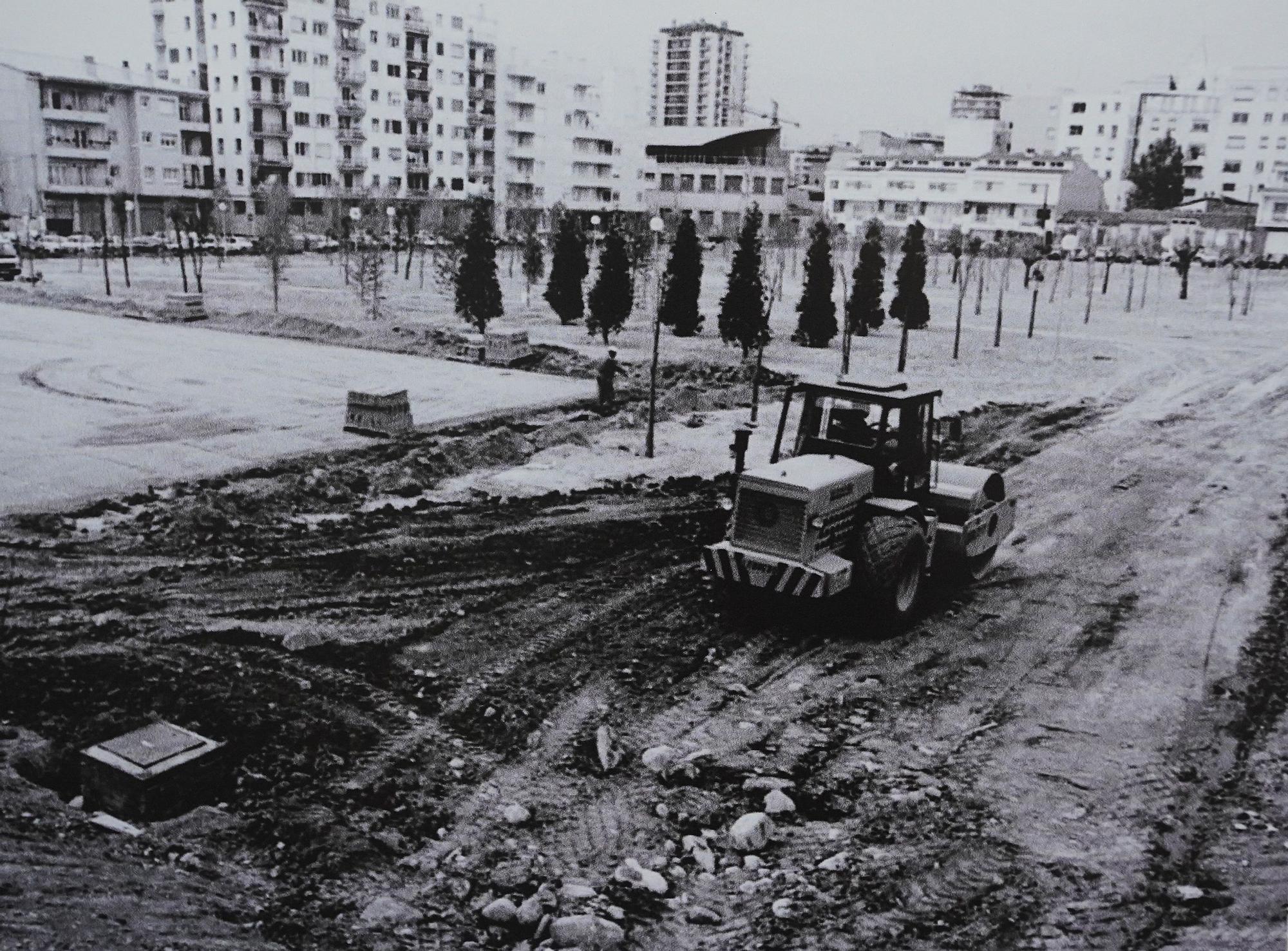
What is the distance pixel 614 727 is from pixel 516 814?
145 centimetres

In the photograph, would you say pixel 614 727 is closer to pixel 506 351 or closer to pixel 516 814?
pixel 516 814

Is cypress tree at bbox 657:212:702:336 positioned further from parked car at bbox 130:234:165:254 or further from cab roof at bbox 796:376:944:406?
parked car at bbox 130:234:165:254

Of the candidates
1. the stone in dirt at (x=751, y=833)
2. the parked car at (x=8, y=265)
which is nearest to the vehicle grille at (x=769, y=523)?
the stone in dirt at (x=751, y=833)

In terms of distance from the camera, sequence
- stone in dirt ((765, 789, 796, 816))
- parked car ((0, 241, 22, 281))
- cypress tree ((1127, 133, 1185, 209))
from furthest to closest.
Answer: cypress tree ((1127, 133, 1185, 209)) → parked car ((0, 241, 22, 281)) → stone in dirt ((765, 789, 796, 816))

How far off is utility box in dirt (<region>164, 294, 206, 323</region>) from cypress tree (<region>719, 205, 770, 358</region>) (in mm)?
15199

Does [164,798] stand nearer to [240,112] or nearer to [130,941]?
[130,941]

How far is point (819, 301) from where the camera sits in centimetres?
3212

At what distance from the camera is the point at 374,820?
6.90 metres

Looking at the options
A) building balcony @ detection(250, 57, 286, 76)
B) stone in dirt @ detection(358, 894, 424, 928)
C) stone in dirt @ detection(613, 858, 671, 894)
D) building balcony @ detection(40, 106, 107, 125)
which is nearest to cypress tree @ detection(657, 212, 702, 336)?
stone in dirt @ detection(613, 858, 671, 894)

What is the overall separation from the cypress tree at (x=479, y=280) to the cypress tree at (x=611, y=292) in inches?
108

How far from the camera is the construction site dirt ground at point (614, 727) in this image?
20.3ft

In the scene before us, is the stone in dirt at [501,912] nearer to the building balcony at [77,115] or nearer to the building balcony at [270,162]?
the building balcony at [77,115]

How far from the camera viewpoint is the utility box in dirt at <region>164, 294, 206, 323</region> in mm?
32656

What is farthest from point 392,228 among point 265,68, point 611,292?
point 611,292
